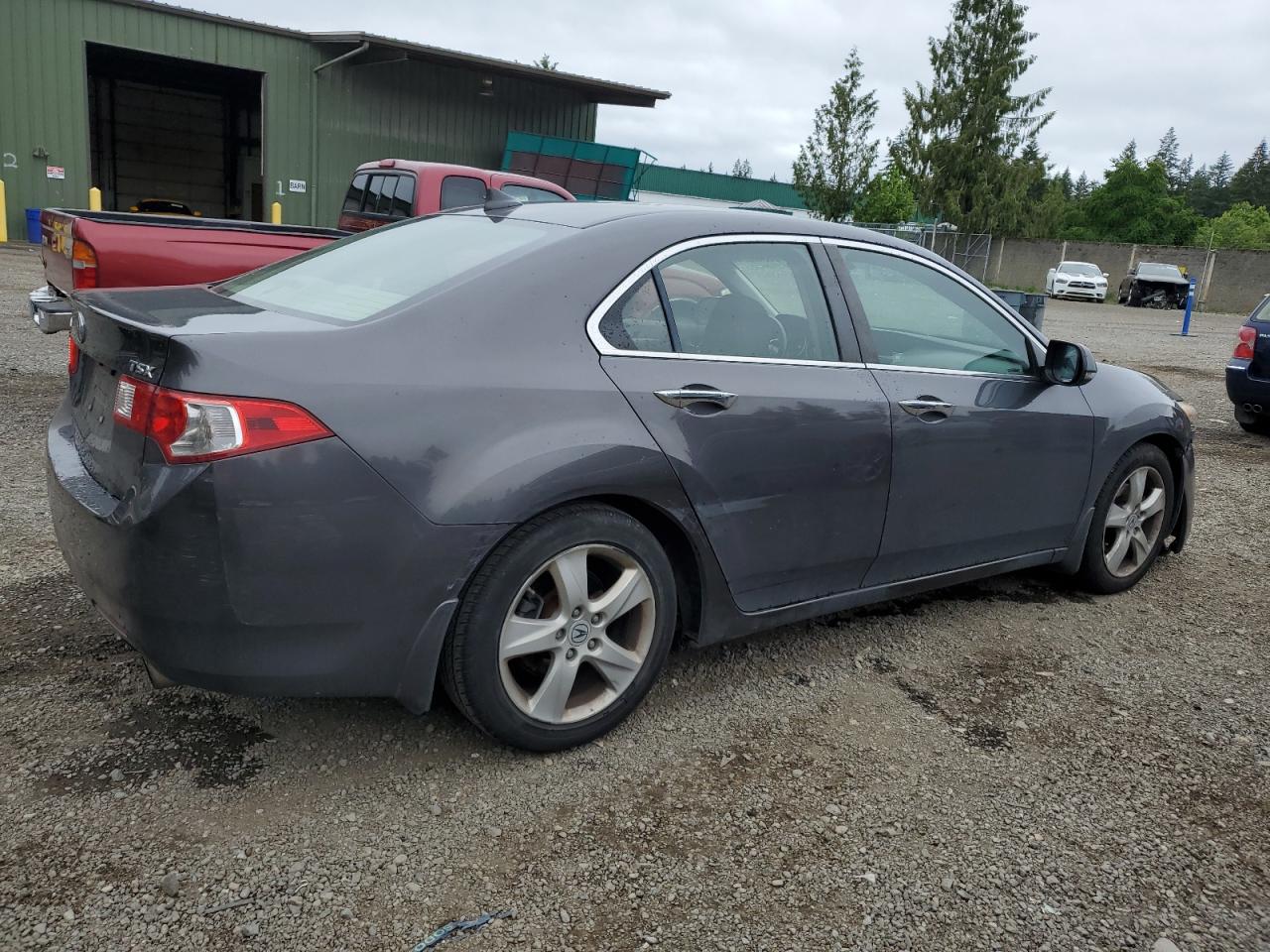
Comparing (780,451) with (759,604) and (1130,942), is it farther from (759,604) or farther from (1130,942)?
(1130,942)

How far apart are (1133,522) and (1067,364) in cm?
100

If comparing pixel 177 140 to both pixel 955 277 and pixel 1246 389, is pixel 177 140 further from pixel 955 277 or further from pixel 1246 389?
pixel 955 277

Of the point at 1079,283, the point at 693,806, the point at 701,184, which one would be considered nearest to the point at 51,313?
the point at 693,806

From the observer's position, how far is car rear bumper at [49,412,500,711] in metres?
2.38

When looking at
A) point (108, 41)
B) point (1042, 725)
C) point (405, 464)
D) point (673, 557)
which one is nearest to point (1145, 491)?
point (1042, 725)

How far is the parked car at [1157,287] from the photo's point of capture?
34.9m

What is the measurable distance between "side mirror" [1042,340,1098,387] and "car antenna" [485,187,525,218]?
2148mm

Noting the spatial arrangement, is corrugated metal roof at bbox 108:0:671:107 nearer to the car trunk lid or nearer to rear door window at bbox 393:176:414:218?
rear door window at bbox 393:176:414:218

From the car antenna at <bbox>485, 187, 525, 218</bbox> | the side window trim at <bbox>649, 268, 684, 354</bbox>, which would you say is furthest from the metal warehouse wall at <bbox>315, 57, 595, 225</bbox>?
the side window trim at <bbox>649, 268, 684, 354</bbox>

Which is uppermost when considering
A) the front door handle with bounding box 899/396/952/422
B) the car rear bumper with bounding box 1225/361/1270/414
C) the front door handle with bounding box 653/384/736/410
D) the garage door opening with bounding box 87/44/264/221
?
the garage door opening with bounding box 87/44/264/221

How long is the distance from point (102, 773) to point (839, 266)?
2.75m

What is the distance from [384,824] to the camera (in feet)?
8.59

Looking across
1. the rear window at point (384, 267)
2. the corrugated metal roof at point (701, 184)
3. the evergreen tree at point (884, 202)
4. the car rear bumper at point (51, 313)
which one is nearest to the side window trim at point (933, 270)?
the rear window at point (384, 267)

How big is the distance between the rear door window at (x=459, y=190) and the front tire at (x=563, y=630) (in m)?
7.56
